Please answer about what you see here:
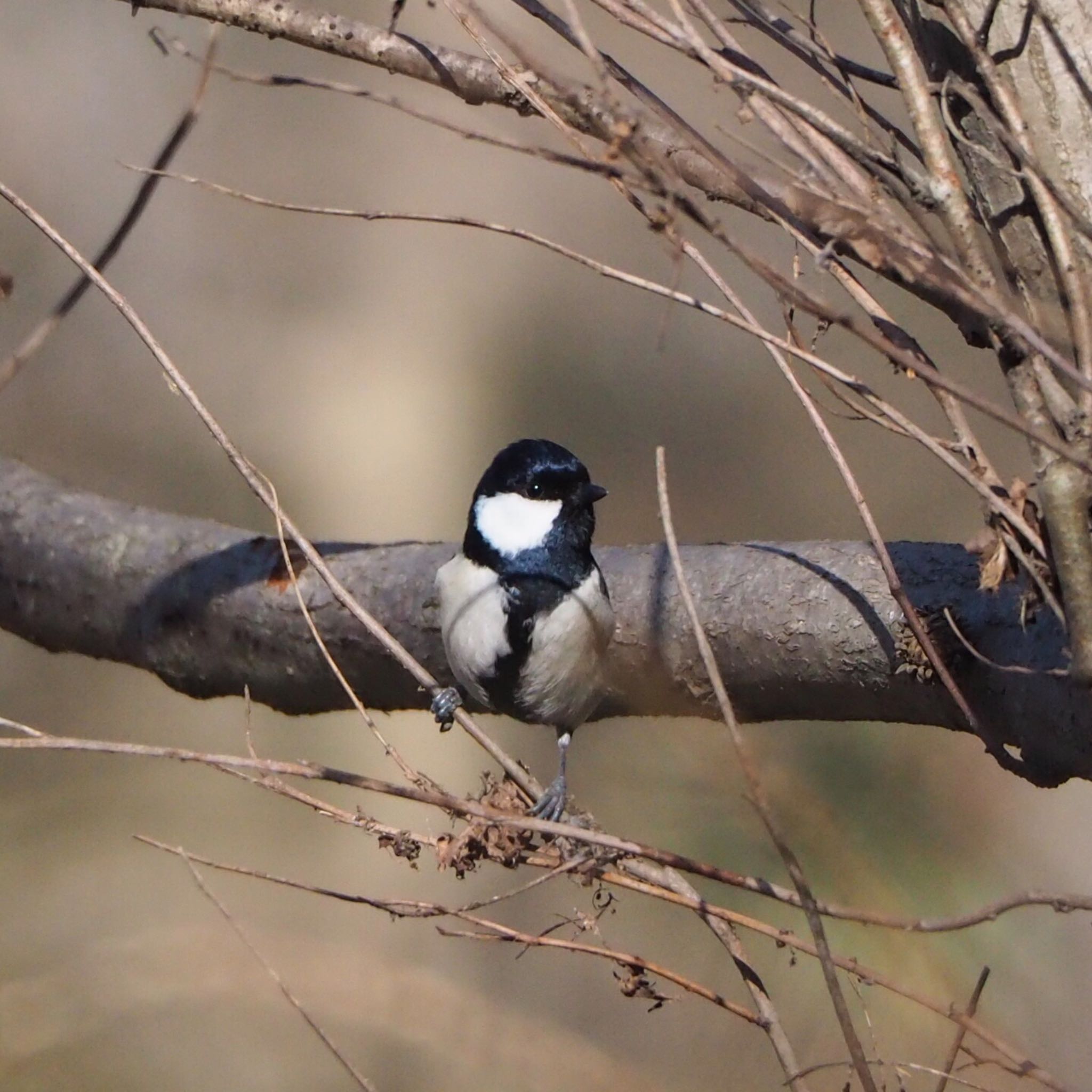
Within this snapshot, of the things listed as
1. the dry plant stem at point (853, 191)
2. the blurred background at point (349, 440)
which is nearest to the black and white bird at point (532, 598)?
the dry plant stem at point (853, 191)

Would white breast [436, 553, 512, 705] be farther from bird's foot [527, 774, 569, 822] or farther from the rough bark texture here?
bird's foot [527, 774, 569, 822]

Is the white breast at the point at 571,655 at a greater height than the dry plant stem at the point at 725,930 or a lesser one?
lesser

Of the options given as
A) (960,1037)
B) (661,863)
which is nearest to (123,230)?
(661,863)

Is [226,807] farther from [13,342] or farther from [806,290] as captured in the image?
[806,290]

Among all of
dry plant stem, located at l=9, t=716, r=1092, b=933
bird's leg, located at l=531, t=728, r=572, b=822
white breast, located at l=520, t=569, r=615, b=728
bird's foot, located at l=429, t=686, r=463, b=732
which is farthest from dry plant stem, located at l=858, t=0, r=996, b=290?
white breast, located at l=520, t=569, r=615, b=728

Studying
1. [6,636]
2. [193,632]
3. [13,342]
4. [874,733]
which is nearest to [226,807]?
[6,636]

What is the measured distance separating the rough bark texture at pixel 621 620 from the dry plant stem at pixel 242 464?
1.64 ft

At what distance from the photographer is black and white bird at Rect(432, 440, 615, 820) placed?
235 centimetres

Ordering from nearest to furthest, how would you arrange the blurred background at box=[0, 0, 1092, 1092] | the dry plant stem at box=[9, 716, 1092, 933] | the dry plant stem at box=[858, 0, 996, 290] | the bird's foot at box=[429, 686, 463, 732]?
the dry plant stem at box=[9, 716, 1092, 933]
the dry plant stem at box=[858, 0, 996, 290]
the bird's foot at box=[429, 686, 463, 732]
the blurred background at box=[0, 0, 1092, 1092]

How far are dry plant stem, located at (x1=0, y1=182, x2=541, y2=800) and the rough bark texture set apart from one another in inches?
19.6

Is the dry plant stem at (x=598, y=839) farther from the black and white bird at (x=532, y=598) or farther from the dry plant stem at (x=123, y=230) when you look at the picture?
the black and white bird at (x=532, y=598)

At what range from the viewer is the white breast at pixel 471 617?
2334 mm

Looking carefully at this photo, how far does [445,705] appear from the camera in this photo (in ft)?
6.86

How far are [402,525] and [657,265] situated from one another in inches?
68.2
